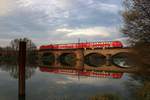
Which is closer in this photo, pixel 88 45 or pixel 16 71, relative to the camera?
pixel 16 71

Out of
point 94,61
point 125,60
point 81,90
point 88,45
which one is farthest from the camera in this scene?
point 94,61

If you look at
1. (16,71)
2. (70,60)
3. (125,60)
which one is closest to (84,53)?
(70,60)

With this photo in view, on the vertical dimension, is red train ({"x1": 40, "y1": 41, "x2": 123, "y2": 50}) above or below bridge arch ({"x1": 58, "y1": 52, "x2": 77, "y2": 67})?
above

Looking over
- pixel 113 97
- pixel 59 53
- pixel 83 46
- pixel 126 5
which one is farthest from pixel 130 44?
pixel 59 53

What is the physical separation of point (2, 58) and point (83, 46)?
3578cm

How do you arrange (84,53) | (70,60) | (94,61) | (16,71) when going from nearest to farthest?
(16,71)
(84,53)
(94,61)
(70,60)

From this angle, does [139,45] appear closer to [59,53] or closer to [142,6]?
[142,6]

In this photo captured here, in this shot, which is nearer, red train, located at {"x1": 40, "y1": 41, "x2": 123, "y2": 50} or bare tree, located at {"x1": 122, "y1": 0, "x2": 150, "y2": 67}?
bare tree, located at {"x1": 122, "y1": 0, "x2": 150, "y2": 67}

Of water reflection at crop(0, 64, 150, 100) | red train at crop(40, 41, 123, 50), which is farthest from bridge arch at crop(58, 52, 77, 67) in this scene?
water reflection at crop(0, 64, 150, 100)

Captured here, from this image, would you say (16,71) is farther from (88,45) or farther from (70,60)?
(70,60)

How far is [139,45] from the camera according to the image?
88.8 ft

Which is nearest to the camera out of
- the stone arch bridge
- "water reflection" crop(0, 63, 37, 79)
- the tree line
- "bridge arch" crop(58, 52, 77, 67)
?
"water reflection" crop(0, 63, 37, 79)

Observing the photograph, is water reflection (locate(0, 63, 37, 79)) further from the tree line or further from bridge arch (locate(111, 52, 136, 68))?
the tree line

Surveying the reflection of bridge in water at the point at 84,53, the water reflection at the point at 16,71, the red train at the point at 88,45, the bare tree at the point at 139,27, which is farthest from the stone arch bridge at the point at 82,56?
the bare tree at the point at 139,27
